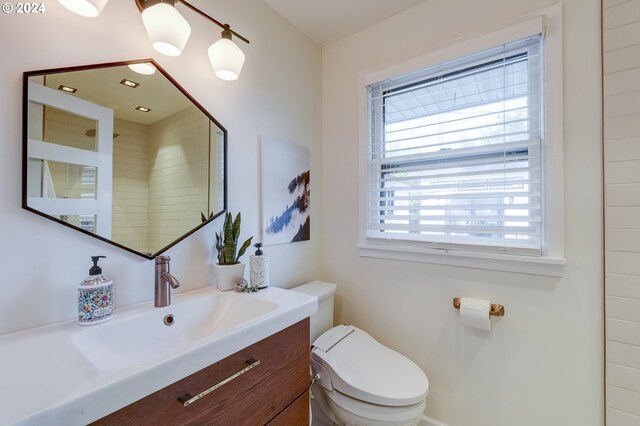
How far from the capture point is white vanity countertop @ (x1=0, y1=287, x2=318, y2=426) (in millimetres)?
495

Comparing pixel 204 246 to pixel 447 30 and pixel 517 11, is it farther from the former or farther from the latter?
pixel 517 11

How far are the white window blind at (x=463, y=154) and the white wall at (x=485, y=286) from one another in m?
0.12

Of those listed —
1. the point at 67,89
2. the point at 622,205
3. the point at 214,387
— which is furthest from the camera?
the point at 622,205

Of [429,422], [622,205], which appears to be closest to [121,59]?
[622,205]

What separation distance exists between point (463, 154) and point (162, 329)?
5.05ft

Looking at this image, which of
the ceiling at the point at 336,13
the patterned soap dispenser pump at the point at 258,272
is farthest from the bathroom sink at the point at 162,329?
the ceiling at the point at 336,13

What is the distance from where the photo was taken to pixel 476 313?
1307mm

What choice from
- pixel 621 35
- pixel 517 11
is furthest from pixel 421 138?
pixel 621 35

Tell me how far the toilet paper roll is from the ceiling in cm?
162

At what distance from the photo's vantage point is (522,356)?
1286mm

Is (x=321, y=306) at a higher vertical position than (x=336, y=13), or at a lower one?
lower

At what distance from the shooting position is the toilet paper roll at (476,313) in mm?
1289

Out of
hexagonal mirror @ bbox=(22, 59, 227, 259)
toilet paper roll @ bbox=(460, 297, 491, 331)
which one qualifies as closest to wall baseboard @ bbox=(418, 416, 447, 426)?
toilet paper roll @ bbox=(460, 297, 491, 331)

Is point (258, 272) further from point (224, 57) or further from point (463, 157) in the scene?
point (463, 157)
